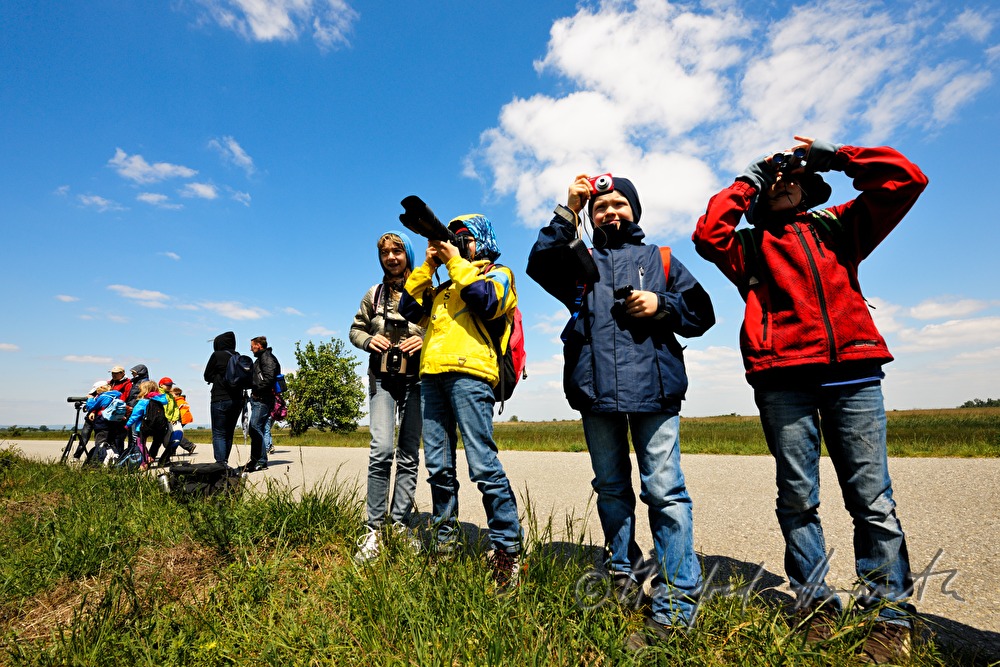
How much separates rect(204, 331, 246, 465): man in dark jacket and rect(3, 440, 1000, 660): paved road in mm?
1259

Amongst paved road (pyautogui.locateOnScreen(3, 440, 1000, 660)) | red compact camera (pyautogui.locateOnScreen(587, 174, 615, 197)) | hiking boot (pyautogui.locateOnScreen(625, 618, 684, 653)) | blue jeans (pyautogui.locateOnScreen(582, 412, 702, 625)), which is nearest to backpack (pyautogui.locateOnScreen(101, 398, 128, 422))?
paved road (pyautogui.locateOnScreen(3, 440, 1000, 660))

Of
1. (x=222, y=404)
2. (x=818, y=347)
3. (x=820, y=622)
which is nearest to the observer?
(x=820, y=622)

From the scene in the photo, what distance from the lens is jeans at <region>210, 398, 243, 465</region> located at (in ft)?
23.9

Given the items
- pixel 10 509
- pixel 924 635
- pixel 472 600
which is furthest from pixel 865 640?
pixel 10 509

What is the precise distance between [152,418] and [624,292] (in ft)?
31.9

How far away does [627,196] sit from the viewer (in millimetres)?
2768

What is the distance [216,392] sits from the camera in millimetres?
7445

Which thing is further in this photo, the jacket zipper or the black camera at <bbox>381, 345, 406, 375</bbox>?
the black camera at <bbox>381, 345, 406, 375</bbox>

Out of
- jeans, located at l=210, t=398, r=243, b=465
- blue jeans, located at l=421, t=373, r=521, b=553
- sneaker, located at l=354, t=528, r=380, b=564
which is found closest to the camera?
sneaker, located at l=354, t=528, r=380, b=564

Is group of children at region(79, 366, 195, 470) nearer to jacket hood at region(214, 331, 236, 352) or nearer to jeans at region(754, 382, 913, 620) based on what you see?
jacket hood at region(214, 331, 236, 352)

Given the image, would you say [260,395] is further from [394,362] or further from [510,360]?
[510,360]

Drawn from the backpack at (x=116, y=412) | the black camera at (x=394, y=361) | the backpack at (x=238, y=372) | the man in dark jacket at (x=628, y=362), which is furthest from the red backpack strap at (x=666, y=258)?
the backpack at (x=116, y=412)

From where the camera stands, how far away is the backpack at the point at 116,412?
29.9 feet

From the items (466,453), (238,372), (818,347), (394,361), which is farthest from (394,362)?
(238,372)
